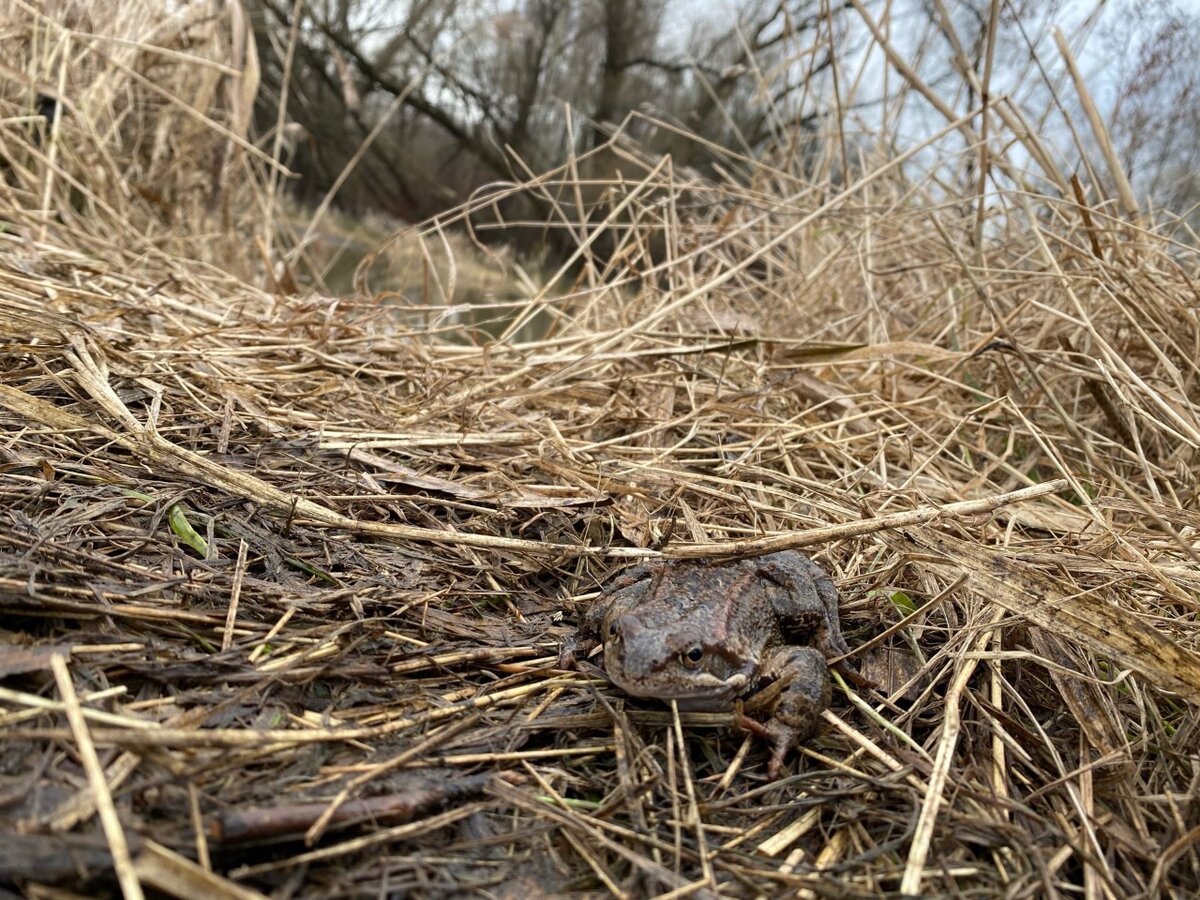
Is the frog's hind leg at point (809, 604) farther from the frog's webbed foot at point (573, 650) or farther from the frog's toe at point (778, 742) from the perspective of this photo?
the frog's webbed foot at point (573, 650)

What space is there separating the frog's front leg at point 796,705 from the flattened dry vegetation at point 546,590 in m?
0.06

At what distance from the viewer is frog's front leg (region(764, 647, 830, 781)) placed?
175 cm

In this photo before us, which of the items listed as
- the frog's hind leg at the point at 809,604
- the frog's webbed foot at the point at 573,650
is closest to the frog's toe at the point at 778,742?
the frog's hind leg at the point at 809,604

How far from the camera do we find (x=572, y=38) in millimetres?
16297

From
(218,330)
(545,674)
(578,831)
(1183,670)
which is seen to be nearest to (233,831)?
(578,831)

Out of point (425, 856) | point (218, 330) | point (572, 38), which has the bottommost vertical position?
point (425, 856)

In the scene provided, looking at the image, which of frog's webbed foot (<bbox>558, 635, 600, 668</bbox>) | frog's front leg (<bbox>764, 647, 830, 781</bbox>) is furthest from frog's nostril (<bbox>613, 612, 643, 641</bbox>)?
frog's front leg (<bbox>764, 647, 830, 781</bbox>)

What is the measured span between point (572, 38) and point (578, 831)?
1737cm

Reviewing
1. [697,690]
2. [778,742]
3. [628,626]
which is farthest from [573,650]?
[778,742]

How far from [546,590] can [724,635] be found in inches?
23.1

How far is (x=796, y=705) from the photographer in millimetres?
1796

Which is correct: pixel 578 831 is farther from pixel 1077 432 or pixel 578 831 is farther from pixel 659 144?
pixel 659 144

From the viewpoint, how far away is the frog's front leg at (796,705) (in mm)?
1746

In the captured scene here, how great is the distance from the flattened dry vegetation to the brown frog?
0.08 meters
